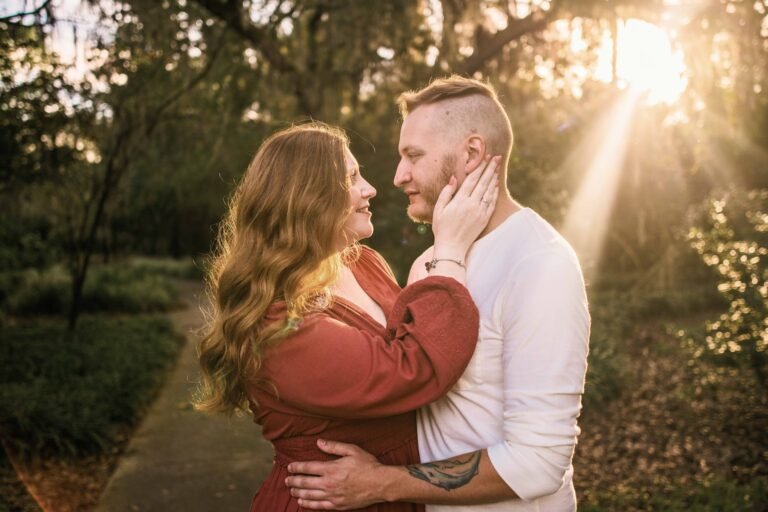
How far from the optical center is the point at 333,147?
2.11m

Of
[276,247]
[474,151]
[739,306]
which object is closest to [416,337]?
[276,247]

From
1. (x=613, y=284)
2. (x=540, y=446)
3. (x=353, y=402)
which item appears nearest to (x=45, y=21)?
(x=353, y=402)

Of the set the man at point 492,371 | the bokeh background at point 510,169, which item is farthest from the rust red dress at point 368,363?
the bokeh background at point 510,169

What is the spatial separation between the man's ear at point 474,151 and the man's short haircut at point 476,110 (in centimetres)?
3

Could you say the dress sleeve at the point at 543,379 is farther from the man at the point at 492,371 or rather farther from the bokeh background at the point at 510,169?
the bokeh background at the point at 510,169

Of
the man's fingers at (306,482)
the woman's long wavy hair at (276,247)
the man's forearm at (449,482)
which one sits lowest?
the man's fingers at (306,482)

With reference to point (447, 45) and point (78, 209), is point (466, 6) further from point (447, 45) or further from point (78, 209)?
point (78, 209)

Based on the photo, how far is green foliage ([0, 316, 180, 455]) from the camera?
581 cm

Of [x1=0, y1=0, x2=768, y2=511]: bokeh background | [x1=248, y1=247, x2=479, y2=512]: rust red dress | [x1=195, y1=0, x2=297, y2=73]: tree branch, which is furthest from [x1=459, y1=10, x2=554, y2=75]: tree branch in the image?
[x1=248, y1=247, x2=479, y2=512]: rust red dress

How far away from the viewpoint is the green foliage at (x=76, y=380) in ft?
19.1

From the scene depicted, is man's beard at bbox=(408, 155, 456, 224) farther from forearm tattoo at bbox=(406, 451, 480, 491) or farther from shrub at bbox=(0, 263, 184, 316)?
shrub at bbox=(0, 263, 184, 316)

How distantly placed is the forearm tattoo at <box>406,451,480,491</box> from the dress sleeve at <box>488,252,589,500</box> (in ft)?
0.21

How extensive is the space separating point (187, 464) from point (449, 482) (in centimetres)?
445

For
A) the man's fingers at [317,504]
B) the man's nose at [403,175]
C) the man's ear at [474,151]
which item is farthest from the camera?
the man's nose at [403,175]
